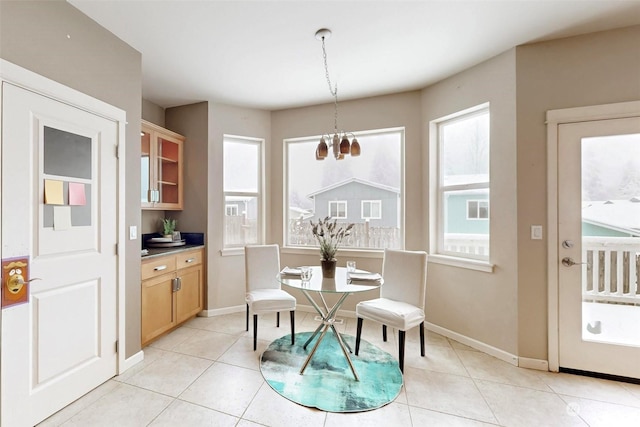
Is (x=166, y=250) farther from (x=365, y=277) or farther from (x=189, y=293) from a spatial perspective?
(x=365, y=277)

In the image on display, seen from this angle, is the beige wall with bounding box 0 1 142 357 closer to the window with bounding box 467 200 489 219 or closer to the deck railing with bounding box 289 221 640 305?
the window with bounding box 467 200 489 219

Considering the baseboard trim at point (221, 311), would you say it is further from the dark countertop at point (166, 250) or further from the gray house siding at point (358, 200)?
the gray house siding at point (358, 200)

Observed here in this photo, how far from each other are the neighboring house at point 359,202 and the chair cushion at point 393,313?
1.16 metres

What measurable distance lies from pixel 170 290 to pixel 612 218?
4.02 meters

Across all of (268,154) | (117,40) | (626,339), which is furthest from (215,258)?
(626,339)

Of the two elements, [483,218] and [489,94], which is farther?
[483,218]

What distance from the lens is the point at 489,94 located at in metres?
2.50

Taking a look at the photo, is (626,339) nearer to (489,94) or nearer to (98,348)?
(489,94)

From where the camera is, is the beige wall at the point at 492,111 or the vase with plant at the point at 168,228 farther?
the vase with plant at the point at 168,228

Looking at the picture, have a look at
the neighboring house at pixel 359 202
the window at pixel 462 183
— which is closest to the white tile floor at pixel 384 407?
the window at pixel 462 183

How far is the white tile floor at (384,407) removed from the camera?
5.46 ft

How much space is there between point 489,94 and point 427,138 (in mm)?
710

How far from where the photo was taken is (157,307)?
8.62ft

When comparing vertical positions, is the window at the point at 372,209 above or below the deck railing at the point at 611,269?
above
